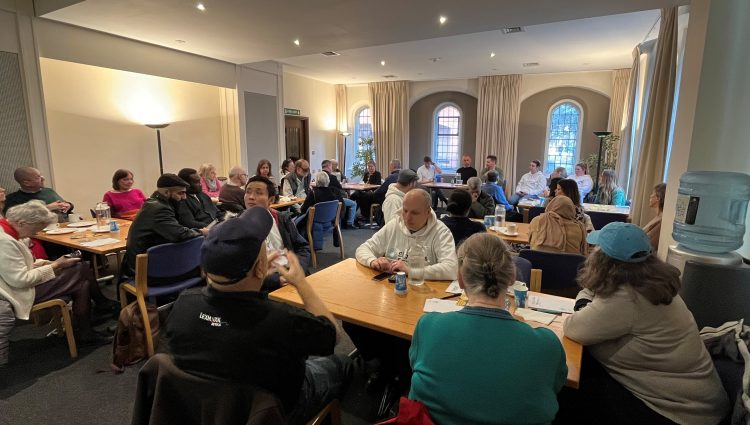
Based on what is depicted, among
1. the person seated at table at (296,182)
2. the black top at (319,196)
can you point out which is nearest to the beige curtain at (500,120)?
the person seated at table at (296,182)

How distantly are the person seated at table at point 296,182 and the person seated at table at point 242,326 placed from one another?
5.14 meters

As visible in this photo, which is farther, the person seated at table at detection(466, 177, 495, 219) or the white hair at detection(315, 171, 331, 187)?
the white hair at detection(315, 171, 331, 187)

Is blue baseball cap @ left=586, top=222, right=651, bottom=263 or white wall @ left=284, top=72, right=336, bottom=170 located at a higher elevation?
white wall @ left=284, top=72, right=336, bottom=170

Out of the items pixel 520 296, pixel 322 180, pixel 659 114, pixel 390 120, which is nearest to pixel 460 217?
pixel 520 296

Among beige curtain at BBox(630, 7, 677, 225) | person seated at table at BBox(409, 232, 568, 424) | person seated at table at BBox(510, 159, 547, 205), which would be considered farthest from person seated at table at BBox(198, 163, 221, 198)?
person seated at table at BBox(510, 159, 547, 205)

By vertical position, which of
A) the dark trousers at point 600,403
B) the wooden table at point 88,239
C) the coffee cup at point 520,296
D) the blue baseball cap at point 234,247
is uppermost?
the blue baseball cap at point 234,247

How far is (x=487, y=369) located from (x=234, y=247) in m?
0.82

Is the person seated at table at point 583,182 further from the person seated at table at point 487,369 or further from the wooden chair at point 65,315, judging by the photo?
the wooden chair at point 65,315

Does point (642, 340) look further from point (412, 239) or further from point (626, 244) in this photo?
point (412, 239)

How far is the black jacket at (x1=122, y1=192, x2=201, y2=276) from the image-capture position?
2.86 meters

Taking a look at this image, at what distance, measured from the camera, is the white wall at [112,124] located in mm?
5367

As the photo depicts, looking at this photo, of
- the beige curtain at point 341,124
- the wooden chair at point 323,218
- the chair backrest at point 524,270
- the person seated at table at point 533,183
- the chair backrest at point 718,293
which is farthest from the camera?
the beige curtain at point 341,124

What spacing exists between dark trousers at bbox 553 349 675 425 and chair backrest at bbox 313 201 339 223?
3.65 meters

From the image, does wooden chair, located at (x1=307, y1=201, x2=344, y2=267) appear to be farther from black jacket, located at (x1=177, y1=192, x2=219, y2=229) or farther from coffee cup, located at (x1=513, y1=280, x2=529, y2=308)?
coffee cup, located at (x1=513, y1=280, x2=529, y2=308)
